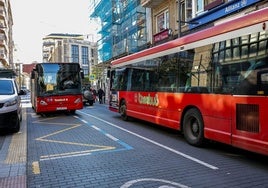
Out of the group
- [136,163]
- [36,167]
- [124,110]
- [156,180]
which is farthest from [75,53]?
[156,180]

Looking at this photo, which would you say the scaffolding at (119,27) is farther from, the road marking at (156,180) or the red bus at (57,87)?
the road marking at (156,180)

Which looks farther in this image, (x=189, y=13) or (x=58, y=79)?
(x=189, y=13)

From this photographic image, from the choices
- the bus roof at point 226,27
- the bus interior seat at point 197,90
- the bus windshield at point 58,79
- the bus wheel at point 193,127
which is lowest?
the bus wheel at point 193,127

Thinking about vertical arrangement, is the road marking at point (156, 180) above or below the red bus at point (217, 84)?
below

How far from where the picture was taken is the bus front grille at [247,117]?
679cm

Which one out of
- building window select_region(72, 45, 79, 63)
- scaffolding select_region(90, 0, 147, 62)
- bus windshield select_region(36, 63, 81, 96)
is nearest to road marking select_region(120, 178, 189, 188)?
bus windshield select_region(36, 63, 81, 96)

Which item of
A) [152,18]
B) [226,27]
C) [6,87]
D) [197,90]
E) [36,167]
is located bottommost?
[36,167]

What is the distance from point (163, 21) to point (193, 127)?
18.3 m

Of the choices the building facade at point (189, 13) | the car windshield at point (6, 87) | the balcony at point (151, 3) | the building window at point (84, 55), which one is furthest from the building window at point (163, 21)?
the building window at point (84, 55)

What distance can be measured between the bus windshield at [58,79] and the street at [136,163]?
7.10 meters

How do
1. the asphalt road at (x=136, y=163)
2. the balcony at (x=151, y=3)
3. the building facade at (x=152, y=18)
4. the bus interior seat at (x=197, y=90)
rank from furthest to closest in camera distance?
the balcony at (x=151, y=3) < the building facade at (x=152, y=18) < the bus interior seat at (x=197, y=90) < the asphalt road at (x=136, y=163)

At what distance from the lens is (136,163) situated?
712cm

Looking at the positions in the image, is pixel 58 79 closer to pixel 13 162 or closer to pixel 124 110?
pixel 124 110

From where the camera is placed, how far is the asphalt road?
19.3 feet
